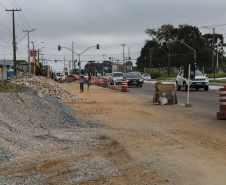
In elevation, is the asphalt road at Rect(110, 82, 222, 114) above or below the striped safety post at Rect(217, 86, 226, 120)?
below

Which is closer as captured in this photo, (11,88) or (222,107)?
(222,107)

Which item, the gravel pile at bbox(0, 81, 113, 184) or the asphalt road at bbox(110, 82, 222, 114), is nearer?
the gravel pile at bbox(0, 81, 113, 184)

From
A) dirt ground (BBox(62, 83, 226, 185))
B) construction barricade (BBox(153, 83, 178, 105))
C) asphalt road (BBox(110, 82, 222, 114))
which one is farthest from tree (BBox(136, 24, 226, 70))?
dirt ground (BBox(62, 83, 226, 185))

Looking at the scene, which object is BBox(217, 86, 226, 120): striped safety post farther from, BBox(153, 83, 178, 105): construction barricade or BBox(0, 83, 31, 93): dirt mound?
BBox(0, 83, 31, 93): dirt mound

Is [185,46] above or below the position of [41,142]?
above

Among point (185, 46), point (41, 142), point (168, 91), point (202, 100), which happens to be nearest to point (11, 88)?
point (168, 91)

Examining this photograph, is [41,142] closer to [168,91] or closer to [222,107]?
[222,107]

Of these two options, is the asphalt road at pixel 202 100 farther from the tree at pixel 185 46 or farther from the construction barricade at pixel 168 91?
the tree at pixel 185 46

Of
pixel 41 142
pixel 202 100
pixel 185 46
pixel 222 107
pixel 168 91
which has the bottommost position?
pixel 202 100

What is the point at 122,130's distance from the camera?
33.2 ft

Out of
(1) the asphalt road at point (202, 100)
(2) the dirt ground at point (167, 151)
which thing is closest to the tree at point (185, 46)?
(1) the asphalt road at point (202, 100)

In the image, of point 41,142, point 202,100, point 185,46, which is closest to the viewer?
point 41,142

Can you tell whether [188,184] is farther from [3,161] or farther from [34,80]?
[34,80]

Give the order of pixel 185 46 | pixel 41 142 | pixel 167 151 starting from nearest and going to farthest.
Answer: pixel 167 151 → pixel 41 142 → pixel 185 46
